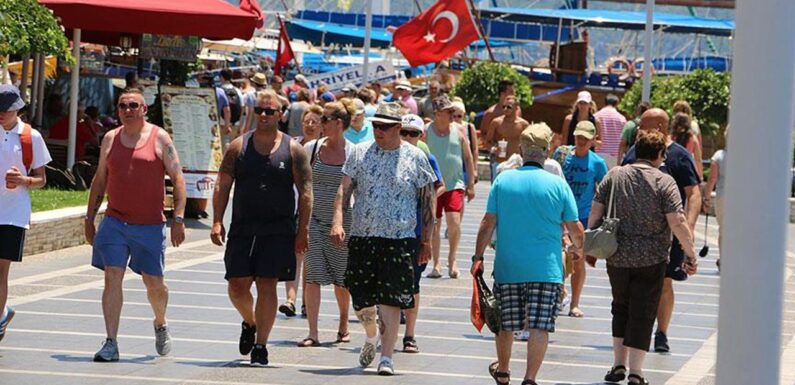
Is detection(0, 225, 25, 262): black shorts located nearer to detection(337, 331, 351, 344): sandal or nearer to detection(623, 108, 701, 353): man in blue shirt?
detection(337, 331, 351, 344): sandal

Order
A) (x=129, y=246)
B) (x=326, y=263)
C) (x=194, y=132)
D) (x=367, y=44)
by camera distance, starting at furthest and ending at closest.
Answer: (x=367, y=44) → (x=194, y=132) → (x=326, y=263) → (x=129, y=246)

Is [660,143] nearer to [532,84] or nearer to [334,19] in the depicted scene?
[532,84]

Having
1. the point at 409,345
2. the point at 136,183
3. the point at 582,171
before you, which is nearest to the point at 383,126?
the point at 136,183

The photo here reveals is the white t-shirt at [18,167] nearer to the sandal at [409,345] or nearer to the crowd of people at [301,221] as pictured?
the crowd of people at [301,221]

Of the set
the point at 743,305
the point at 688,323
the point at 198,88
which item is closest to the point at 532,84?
the point at 198,88

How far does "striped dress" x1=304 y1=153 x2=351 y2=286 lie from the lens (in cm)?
1173

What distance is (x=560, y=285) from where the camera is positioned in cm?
987

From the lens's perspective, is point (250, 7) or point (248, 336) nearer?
point (248, 336)

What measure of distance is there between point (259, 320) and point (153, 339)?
1342 millimetres

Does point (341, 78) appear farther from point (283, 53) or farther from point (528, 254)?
point (528, 254)

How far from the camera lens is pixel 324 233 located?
1188 centimetres

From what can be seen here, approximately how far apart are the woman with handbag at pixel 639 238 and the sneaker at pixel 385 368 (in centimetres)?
143

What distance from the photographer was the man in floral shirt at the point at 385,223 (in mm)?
10500

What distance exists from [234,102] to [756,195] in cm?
2273
